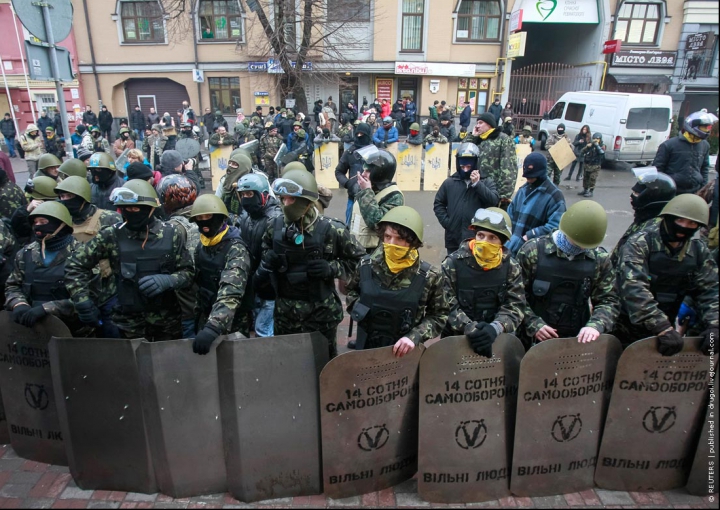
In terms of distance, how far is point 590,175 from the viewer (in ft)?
37.1

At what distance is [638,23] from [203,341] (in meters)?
27.9

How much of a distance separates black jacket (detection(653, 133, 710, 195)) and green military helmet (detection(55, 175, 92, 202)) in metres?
6.89

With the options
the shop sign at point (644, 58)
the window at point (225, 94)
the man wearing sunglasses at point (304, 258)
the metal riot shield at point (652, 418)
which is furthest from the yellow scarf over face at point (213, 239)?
the shop sign at point (644, 58)

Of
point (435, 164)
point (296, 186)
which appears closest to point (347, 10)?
point (435, 164)

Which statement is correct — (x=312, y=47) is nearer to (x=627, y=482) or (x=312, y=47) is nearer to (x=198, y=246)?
(x=198, y=246)

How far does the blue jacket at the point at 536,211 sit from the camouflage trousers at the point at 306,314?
1.90 m

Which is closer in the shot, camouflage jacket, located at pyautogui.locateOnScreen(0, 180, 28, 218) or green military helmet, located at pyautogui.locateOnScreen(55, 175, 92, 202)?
green military helmet, located at pyautogui.locateOnScreen(55, 175, 92, 202)

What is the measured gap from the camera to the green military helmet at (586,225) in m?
2.94

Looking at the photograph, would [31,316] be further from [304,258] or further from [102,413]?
[304,258]

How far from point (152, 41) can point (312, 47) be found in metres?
12.6

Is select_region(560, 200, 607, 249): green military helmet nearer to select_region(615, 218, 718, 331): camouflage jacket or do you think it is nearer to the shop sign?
select_region(615, 218, 718, 331): camouflage jacket

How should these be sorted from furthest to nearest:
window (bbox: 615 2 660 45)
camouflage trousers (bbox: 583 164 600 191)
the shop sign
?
the shop sign, window (bbox: 615 2 660 45), camouflage trousers (bbox: 583 164 600 191)

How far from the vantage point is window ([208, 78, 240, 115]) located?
24533 millimetres

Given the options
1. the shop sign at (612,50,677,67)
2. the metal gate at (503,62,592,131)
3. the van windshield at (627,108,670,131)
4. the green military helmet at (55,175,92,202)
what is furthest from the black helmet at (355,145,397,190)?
the shop sign at (612,50,677,67)
